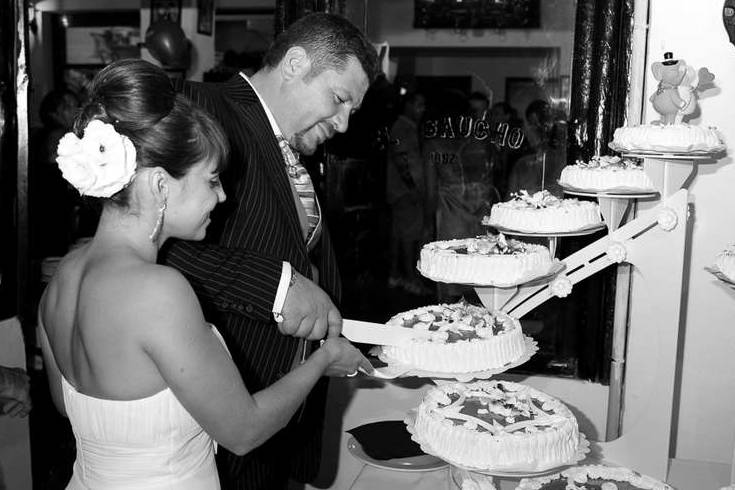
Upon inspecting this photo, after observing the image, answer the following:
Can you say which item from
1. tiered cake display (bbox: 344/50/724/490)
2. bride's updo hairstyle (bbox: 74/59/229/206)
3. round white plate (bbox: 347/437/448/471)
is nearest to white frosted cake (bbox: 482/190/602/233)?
tiered cake display (bbox: 344/50/724/490)

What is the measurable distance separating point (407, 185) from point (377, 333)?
1597 mm

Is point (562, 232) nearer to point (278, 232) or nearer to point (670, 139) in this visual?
point (670, 139)

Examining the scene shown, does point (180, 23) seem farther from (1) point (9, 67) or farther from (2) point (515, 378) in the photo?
(2) point (515, 378)

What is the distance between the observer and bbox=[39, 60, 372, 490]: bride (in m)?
1.47

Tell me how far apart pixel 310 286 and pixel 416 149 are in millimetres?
1840

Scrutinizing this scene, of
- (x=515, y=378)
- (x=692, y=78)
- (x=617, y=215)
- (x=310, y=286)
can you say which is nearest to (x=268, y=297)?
(x=310, y=286)

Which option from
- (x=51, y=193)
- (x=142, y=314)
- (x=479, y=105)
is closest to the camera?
(x=142, y=314)

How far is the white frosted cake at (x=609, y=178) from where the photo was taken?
2492mm

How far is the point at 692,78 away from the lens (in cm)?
261

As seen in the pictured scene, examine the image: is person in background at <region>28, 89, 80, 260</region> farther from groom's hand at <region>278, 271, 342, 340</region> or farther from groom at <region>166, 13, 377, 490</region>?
groom's hand at <region>278, 271, 342, 340</region>

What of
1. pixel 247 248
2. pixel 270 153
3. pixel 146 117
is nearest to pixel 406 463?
pixel 247 248

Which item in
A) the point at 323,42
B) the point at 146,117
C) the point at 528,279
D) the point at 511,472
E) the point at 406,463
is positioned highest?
the point at 323,42

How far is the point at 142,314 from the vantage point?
144cm

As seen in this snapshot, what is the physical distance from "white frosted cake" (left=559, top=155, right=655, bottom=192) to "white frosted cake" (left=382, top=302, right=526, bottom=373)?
52 cm
